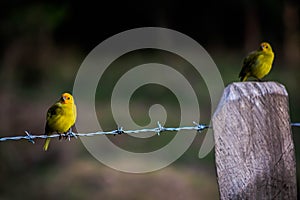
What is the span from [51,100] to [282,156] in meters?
13.9

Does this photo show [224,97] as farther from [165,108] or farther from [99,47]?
[99,47]

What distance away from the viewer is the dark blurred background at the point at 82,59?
11.6 meters

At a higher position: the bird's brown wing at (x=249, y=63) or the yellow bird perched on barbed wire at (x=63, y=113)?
the bird's brown wing at (x=249, y=63)

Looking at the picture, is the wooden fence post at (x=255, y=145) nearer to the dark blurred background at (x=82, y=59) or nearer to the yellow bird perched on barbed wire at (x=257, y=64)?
the yellow bird perched on barbed wire at (x=257, y=64)

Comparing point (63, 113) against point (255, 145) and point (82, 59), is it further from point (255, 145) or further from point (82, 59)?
point (82, 59)

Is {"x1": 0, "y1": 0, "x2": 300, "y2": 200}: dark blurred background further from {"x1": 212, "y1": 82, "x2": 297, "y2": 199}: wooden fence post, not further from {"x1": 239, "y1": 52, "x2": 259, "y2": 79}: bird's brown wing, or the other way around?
{"x1": 212, "y1": 82, "x2": 297, "y2": 199}: wooden fence post

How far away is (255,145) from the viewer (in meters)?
2.49

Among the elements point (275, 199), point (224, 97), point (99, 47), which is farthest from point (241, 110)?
point (99, 47)

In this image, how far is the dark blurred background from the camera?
1164cm

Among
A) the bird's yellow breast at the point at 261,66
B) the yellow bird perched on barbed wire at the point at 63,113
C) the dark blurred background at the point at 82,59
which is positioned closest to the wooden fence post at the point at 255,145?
the yellow bird perched on barbed wire at the point at 63,113

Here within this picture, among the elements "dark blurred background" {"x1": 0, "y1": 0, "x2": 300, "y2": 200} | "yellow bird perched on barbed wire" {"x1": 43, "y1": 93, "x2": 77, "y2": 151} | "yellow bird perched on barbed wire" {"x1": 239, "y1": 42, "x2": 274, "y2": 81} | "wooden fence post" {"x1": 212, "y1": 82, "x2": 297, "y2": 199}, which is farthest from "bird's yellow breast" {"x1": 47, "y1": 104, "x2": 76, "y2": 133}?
"dark blurred background" {"x1": 0, "y1": 0, "x2": 300, "y2": 200}

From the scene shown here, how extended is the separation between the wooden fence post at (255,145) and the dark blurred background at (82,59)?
876cm

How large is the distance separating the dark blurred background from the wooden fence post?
8761 millimetres

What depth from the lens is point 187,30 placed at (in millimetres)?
23594
